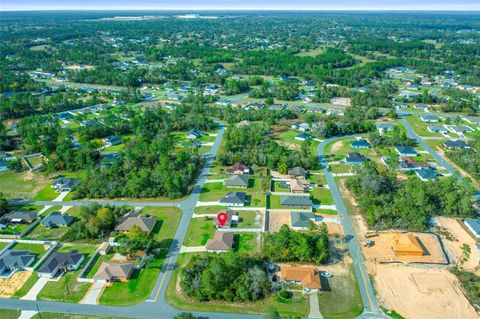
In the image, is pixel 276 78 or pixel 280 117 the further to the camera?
pixel 276 78

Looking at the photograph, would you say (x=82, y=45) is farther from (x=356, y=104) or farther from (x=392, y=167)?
(x=392, y=167)

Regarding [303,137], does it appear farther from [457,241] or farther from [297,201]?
[457,241]

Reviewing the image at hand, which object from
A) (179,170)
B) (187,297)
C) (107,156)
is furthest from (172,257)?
(107,156)

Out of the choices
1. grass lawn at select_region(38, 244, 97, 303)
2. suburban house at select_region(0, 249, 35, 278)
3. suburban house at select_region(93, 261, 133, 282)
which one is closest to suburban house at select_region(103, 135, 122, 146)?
suburban house at select_region(0, 249, 35, 278)

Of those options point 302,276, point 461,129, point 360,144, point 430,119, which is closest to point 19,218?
point 302,276

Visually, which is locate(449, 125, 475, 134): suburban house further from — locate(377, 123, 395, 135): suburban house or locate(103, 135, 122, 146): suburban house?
locate(103, 135, 122, 146): suburban house
